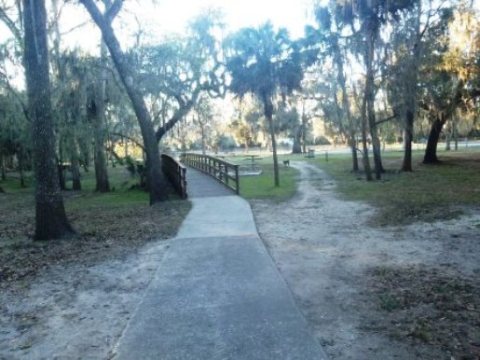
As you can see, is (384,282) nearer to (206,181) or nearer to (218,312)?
(218,312)

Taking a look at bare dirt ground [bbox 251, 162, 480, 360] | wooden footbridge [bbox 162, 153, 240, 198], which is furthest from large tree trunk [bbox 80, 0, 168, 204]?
A: bare dirt ground [bbox 251, 162, 480, 360]

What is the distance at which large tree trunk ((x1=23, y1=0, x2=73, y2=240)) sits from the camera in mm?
7949

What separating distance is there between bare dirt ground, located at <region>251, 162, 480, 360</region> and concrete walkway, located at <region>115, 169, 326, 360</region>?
253mm

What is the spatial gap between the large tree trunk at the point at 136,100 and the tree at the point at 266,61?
196 inches

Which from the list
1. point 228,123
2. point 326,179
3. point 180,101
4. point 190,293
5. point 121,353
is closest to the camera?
point 121,353

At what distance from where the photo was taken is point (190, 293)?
486 cm

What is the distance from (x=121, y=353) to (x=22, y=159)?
2560cm

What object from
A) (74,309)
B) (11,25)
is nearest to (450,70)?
(11,25)

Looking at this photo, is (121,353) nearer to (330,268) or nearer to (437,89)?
(330,268)

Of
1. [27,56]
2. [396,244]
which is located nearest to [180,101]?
[27,56]

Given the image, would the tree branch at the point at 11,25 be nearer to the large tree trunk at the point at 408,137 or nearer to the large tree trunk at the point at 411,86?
the large tree trunk at the point at 411,86

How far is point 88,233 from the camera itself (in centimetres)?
881

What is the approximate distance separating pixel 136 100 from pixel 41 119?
4586 mm

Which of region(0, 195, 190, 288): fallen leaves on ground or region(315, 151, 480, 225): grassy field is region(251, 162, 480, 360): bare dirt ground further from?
region(0, 195, 190, 288): fallen leaves on ground
